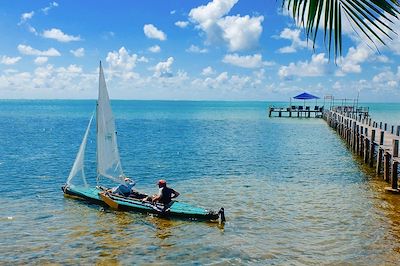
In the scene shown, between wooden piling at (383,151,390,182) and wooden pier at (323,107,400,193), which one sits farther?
wooden piling at (383,151,390,182)

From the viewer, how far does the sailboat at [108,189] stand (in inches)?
750

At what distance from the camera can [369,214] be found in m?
19.7

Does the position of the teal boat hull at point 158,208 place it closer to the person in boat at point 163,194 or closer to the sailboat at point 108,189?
the sailboat at point 108,189

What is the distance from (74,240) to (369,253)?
36.6ft

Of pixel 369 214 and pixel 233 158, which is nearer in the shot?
pixel 369 214

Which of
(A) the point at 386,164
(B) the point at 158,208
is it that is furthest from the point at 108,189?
(A) the point at 386,164

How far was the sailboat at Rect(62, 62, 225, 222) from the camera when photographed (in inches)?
750

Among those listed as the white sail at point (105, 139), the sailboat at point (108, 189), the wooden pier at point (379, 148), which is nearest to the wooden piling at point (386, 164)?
the wooden pier at point (379, 148)

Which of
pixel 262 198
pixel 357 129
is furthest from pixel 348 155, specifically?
pixel 262 198

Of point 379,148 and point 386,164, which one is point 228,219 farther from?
point 379,148

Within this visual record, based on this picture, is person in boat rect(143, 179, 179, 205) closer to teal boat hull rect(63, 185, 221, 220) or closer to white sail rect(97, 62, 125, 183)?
teal boat hull rect(63, 185, 221, 220)

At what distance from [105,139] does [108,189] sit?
8.85ft

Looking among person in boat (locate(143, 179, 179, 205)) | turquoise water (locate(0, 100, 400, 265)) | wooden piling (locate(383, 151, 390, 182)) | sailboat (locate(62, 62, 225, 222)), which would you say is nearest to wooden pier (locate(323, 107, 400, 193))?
wooden piling (locate(383, 151, 390, 182))

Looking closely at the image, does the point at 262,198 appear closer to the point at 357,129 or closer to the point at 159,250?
the point at 159,250
